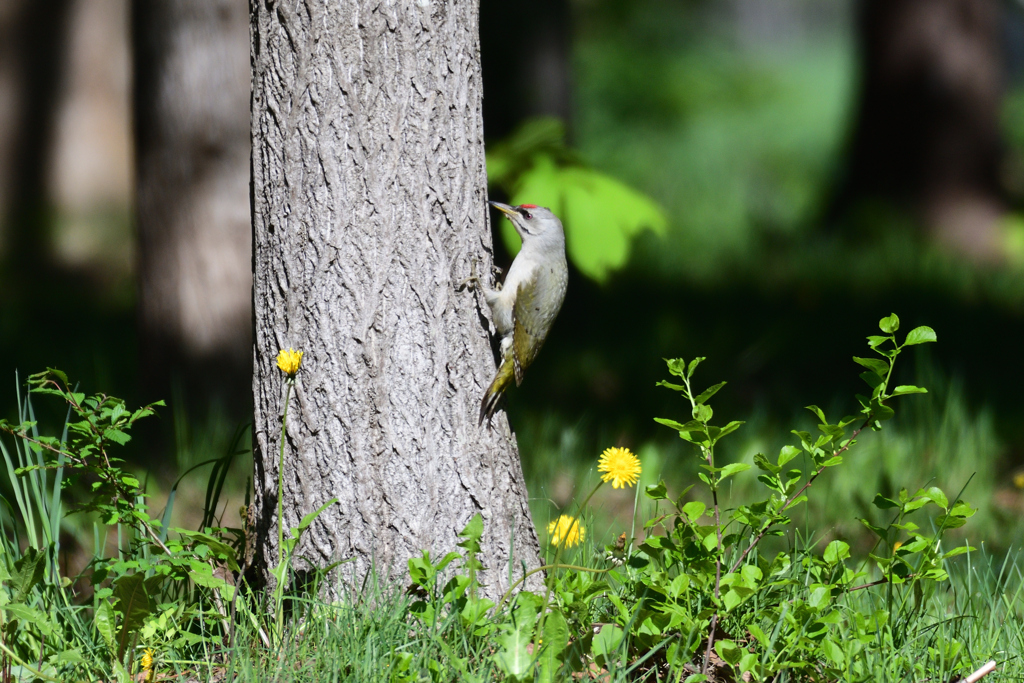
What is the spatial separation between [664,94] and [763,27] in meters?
27.0

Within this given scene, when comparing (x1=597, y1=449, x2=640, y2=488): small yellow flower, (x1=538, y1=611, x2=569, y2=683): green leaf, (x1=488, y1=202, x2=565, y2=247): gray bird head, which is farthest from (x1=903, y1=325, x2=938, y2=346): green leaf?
(x1=488, y1=202, x2=565, y2=247): gray bird head

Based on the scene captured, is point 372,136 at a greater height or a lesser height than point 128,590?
greater

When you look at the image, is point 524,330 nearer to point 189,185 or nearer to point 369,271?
point 369,271

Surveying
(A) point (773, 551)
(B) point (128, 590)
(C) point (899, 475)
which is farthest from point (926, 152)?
(B) point (128, 590)

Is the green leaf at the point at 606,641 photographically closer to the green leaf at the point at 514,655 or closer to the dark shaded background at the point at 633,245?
the green leaf at the point at 514,655

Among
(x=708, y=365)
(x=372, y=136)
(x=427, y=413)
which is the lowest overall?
(x=708, y=365)

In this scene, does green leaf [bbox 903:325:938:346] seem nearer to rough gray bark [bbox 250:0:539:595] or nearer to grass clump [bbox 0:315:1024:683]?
grass clump [bbox 0:315:1024:683]

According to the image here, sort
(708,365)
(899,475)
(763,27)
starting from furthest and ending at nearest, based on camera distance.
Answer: (763,27) → (708,365) → (899,475)

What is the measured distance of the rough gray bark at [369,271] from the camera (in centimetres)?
242

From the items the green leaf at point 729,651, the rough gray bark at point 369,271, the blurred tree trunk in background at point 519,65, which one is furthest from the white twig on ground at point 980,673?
the blurred tree trunk in background at point 519,65

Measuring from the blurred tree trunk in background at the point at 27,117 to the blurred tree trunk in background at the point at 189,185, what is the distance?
15.5 feet

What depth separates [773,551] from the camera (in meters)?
3.88

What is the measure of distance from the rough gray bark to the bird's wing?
47cm

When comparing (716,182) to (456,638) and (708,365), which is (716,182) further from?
(456,638)
